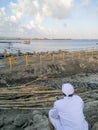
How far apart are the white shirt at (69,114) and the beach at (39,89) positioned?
6.49 feet

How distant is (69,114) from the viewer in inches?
169

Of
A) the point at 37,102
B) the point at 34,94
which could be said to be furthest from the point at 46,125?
the point at 34,94

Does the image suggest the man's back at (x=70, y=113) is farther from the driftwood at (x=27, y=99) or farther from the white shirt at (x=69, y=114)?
the driftwood at (x=27, y=99)

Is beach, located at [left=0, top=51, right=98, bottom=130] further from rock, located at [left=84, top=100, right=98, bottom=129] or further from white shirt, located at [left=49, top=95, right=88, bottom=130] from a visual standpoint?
white shirt, located at [left=49, top=95, right=88, bottom=130]

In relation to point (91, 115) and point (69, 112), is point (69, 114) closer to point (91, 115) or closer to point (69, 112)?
point (69, 112)

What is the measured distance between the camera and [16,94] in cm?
1198

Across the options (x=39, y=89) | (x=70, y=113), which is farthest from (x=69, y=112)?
(x=39, y=89)

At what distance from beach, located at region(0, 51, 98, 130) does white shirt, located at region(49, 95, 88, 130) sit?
1.98 meters

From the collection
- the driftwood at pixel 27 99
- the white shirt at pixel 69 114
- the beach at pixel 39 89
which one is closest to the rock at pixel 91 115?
the beach at pixel 39 89

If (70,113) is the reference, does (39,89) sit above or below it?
below

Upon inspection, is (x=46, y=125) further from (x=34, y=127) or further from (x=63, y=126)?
(x=63, y=126)

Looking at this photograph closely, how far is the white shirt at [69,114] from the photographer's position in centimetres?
426

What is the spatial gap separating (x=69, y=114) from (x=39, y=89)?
359 inches

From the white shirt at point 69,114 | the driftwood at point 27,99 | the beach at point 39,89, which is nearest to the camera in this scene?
the white shirt at point 69,114
